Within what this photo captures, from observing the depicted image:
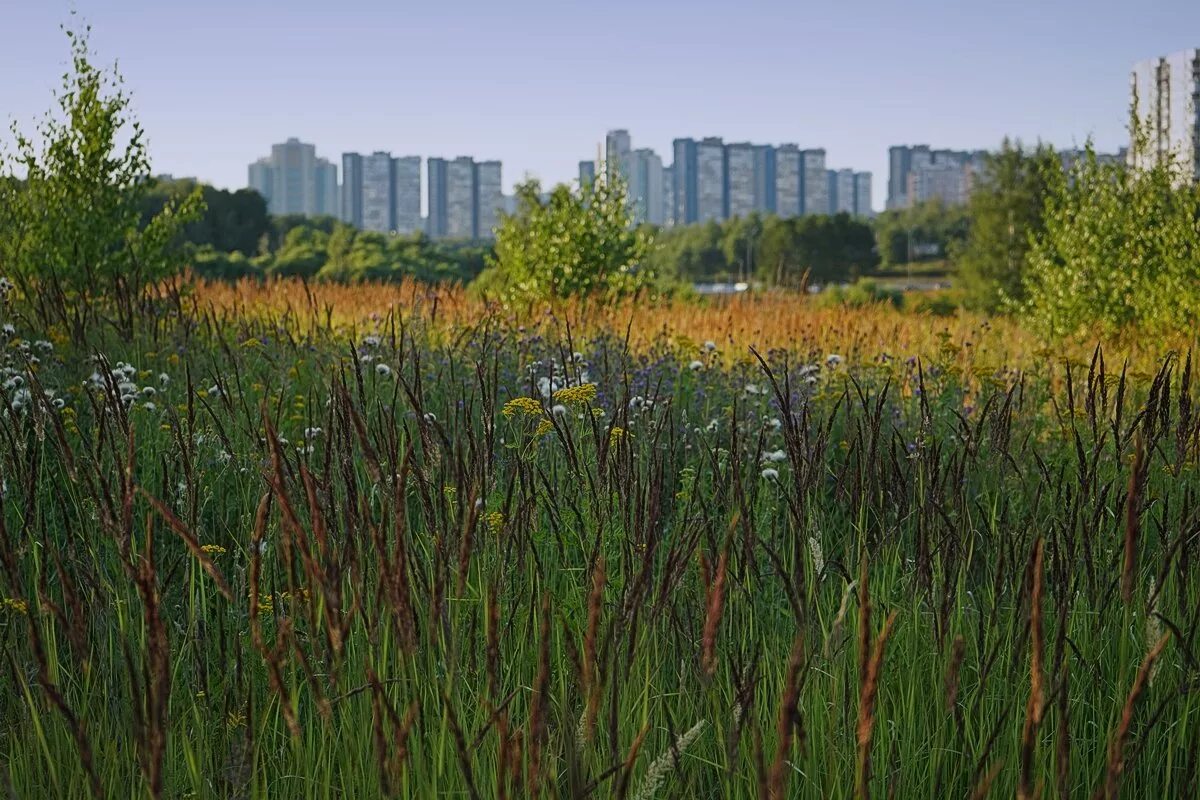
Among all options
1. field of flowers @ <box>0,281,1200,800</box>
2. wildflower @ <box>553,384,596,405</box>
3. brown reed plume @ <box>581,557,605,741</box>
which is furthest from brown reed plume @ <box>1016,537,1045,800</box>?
wildflower @ <box>553,384,596,405</box>

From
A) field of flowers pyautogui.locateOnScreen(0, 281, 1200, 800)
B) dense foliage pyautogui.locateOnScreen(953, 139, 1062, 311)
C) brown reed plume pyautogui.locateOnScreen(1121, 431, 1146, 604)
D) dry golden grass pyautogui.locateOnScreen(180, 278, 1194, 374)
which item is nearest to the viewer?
brown reed plume pyautogui.locateOnScreen(1121, 431, 1146, 604)

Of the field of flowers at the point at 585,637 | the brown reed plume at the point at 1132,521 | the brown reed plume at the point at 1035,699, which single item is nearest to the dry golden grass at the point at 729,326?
the field of flowers at the point at 585,637

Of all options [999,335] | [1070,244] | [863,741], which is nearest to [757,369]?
[863,741]

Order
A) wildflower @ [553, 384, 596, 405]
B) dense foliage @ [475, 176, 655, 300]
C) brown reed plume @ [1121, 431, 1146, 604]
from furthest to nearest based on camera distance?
dense foliage @ [475, 176, 655, 300] → wildflower @ [553, 384, 596, 405] → brown reed plume @ [1121, 431, 1146, 604]

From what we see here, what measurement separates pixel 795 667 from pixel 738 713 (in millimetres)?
468

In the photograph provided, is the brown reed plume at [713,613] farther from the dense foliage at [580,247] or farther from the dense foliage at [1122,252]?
the dense foliage at [580,247]

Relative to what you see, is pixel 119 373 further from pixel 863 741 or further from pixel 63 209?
pixel 63 209

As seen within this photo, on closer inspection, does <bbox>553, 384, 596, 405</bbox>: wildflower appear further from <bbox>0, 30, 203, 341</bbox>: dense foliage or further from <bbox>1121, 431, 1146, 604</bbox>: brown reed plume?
<bbox>0, 30, 203, 341</bbox>: dense foliage

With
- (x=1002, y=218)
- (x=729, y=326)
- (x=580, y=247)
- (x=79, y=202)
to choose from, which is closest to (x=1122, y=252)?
(x=580, y=247)

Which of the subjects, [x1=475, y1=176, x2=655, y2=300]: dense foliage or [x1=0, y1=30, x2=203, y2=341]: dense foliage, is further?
[x1=475, y1=176, x2=655, y2=300]: dense foliage

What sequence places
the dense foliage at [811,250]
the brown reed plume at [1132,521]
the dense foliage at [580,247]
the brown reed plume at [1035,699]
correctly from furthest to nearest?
the dense foliage at [811,250], the dense foliage at [580,247], the brown reed plume at [1132,521], the brown reed plume at [1035,699]

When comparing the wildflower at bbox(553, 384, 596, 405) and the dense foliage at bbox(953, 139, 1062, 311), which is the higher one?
the dense foliage at bbox(953, 139, 1062, 311)

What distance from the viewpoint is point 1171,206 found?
15758mm

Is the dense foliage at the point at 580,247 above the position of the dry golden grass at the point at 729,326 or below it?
above
